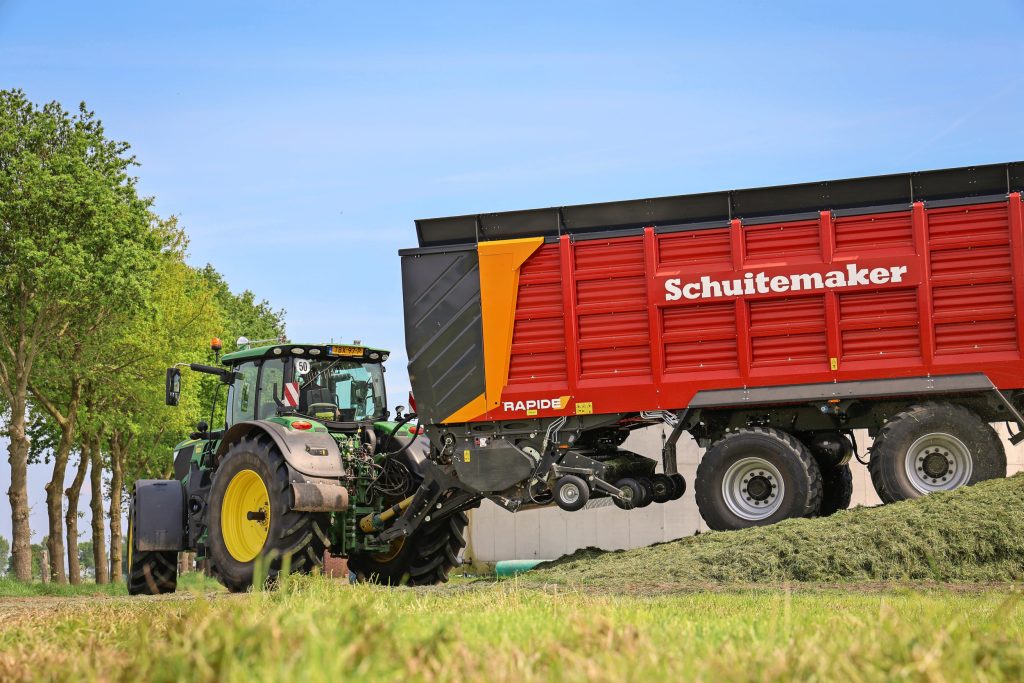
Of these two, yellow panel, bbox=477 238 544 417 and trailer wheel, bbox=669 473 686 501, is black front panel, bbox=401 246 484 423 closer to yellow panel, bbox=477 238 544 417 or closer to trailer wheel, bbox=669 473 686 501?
yellow panel, bbox=477 238 544 417

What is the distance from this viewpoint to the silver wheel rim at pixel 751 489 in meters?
12.4

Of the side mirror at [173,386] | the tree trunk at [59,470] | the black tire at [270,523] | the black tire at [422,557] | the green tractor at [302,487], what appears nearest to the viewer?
the black tire at [270,523]

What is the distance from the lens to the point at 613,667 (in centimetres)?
345

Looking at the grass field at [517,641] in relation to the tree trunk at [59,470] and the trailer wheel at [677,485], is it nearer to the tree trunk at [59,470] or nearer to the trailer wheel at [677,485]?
the trailer wheel at [677,485]

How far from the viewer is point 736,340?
12516 mm

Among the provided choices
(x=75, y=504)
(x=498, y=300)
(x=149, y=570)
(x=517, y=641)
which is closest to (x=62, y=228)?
(x=75, y=504)

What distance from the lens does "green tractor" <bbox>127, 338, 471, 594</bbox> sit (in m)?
11.8

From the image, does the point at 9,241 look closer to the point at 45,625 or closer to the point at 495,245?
the point at 495,245

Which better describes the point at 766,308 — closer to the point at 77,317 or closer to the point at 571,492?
the point at 571,492

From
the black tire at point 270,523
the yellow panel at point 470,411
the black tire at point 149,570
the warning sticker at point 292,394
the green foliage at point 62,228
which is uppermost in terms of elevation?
the green foliage at point 62,228

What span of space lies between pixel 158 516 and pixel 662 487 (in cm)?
568

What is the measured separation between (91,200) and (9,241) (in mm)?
1776

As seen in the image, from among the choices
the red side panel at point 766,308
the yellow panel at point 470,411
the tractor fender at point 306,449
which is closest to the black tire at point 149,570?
the tractor fender at point 306,449

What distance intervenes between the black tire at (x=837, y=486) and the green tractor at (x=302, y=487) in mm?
3897
